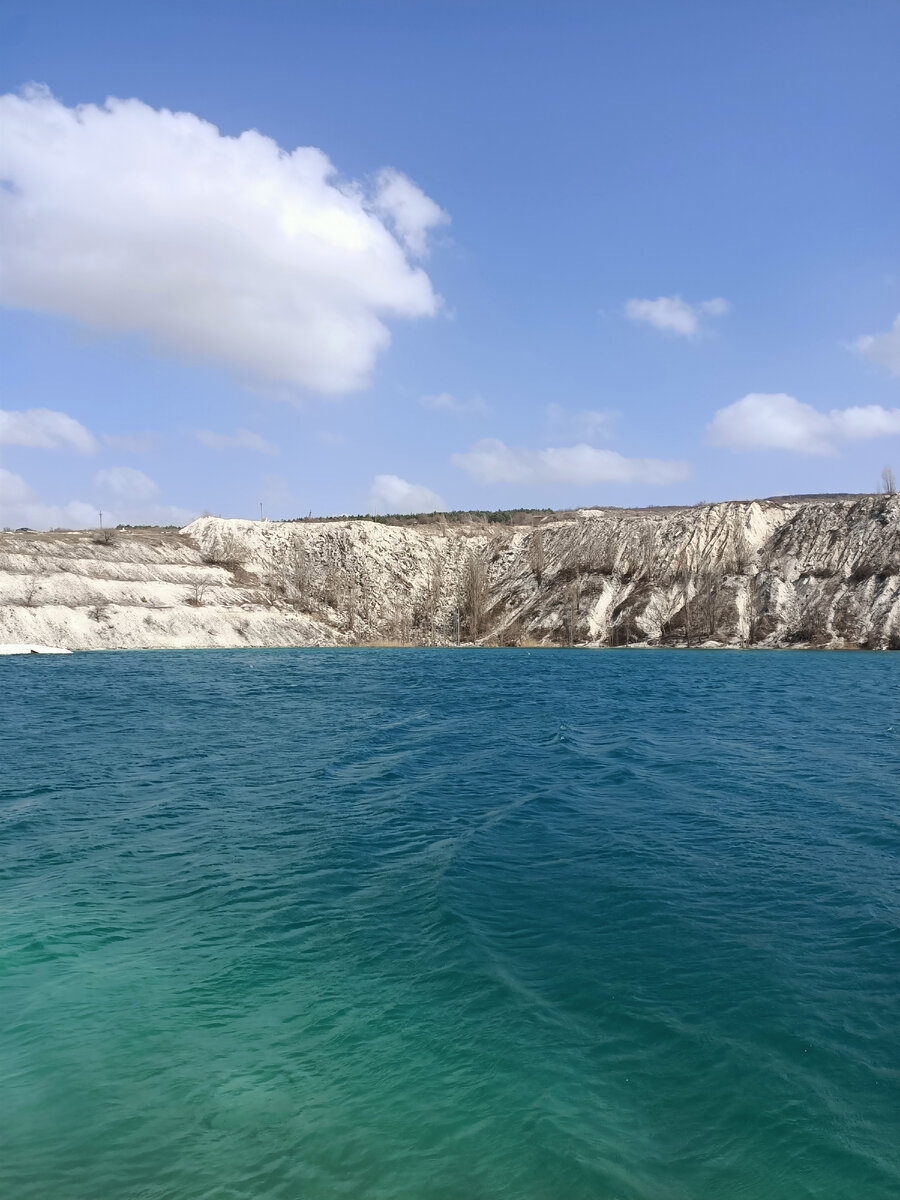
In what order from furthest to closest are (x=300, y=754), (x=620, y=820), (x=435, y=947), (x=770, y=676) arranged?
(x=770, y=676)
(x=300, y=754)
(x=620, y=820)
(x=435, y=947)

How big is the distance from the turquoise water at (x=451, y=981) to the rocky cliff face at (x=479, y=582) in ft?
185

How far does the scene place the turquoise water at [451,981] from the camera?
5785 mm

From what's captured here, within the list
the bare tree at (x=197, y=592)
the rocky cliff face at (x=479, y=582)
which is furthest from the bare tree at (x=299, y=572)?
the bare tree at (x=197, y=592)

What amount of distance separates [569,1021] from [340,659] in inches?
2178

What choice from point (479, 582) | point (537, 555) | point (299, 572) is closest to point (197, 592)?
point (299, 572)

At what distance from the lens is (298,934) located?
9.53 meters

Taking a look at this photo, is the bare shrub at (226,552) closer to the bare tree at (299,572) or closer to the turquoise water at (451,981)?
the bare tree at (299,572)

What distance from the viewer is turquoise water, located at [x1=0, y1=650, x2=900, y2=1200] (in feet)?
19.0

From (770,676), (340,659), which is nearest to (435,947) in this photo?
(770,676)

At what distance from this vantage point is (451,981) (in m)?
8.37

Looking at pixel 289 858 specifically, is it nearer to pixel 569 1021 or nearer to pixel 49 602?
pixel 569 1021

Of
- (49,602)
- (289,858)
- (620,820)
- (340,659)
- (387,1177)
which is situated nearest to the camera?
(387,1177)

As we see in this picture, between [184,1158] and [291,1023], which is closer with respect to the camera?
[184,1158]

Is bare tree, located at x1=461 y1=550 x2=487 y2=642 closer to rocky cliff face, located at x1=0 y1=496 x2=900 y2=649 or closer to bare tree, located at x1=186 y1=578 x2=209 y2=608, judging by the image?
rocky cliff face, located at x1=0 y1=496 x2=900 y2=649
